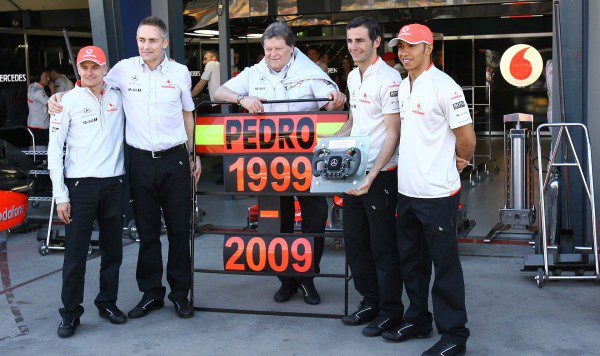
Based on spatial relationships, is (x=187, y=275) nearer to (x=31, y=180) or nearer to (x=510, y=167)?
(x=510, y=167)

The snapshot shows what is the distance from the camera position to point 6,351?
498 cm

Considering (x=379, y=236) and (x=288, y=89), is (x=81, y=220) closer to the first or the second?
(x=288, y=89)

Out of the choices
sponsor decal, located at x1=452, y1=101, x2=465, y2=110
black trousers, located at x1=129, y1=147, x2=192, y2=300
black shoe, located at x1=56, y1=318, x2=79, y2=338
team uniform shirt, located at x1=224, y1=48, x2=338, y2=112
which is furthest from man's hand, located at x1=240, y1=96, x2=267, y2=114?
black shoe, located at x1=56, y1=318, x2=79, y2=338

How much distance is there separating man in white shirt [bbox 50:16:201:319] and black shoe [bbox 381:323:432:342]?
1.47 meters

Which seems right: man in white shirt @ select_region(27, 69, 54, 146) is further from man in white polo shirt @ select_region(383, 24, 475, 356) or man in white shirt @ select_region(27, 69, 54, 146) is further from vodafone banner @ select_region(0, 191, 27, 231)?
man in white polo shirt @ select_region(383, 24, 475, 356)

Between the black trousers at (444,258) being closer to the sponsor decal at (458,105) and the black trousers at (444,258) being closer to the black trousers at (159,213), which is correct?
the sponsor decal at (458,105)

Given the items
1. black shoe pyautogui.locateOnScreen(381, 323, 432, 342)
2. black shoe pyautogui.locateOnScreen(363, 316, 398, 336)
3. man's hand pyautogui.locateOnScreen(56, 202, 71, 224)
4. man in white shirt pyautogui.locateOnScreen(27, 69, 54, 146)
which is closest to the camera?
black shoe pyautogui.locateOnScreen(381, 323, 432, 342)

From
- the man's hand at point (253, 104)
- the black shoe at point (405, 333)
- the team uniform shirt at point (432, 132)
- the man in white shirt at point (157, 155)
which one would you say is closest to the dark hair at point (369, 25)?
the team uniform shirt at point (432, 132)

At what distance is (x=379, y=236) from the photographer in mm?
4961

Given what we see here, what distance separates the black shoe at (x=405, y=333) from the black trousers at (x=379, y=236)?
5.6 inches

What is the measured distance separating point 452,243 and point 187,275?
2052mm

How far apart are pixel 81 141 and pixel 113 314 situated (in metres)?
1.21

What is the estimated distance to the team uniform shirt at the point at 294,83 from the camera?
5.61 metres

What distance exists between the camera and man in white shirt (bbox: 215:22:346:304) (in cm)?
548
